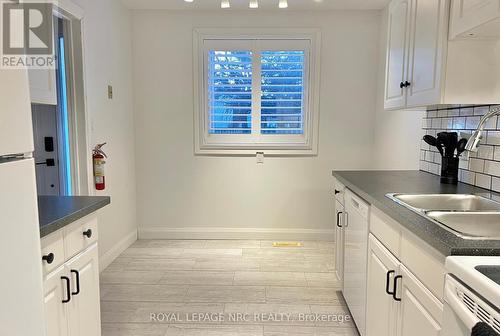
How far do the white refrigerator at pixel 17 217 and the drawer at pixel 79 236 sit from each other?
362 millimetres

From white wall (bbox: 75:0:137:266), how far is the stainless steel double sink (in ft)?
8.18

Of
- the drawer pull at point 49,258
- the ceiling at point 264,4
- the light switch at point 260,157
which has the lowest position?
the drawer pull at point 49,258

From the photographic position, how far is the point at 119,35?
137 inches

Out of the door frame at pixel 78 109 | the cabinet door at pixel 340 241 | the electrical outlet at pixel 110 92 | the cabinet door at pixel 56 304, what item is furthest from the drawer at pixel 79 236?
the electrical outlet at pixel 110 92

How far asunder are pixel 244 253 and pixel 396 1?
2.61 metres

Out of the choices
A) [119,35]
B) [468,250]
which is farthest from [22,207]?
[119,35]

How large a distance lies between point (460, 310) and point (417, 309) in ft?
1.41

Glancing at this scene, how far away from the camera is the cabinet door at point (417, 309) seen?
4.01 ft

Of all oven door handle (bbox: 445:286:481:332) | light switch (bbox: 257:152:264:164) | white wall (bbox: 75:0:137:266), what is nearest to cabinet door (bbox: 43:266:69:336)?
oven door handle (bbox: 445:286:481:332)

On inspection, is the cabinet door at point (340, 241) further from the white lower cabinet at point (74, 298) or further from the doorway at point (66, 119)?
the doorway at point (66, 119)

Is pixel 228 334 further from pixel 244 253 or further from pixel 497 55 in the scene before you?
pixel 497 55

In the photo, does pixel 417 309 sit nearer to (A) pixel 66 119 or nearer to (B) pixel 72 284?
(B) pixel 72 284

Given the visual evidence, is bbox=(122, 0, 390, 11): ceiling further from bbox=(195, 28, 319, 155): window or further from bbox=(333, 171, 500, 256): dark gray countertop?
bbox=(333, 171, 500, 256): dark gray countertop

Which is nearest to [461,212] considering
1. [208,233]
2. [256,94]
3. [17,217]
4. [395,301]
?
[395,301]
